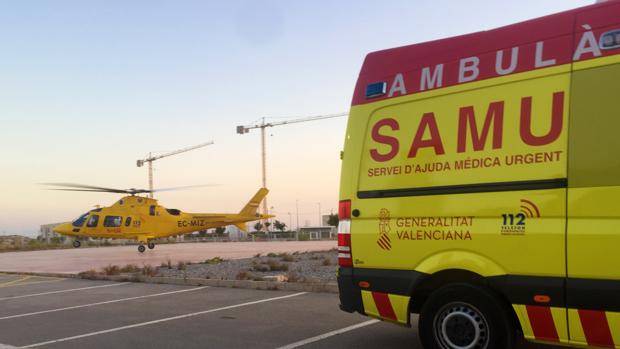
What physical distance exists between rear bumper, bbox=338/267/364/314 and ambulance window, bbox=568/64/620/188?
220 centimetres

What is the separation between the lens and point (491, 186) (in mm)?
4344

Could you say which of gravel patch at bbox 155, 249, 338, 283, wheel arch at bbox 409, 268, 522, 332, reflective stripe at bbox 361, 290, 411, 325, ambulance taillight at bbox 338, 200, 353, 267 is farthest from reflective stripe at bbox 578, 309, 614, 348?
gravel patch at bbox 155, 249, 338, 283

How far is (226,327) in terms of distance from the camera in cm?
705

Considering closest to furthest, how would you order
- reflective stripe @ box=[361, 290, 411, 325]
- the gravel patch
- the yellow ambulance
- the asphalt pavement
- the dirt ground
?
the yellow ambulance, reflective stripe @ box=[361, 290, 411, 325], the asphalt pavement, the gravel patch, the dirt ground

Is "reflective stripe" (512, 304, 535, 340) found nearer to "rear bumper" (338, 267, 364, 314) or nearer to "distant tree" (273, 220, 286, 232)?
"rear bumper" (338, 267, 364, 314)

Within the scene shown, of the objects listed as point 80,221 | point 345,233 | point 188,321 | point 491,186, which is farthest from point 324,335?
point 80,221

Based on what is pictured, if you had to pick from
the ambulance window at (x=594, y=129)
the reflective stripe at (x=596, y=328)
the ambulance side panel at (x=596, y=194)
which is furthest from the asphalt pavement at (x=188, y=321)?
the ambulance window at (x=594, y=129)

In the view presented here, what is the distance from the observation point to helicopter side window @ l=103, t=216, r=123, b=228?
96.7ft

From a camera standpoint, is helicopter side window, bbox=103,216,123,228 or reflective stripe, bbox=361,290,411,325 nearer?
reflective stripe, bbox=361,290,411,325

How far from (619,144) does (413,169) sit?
1662mm

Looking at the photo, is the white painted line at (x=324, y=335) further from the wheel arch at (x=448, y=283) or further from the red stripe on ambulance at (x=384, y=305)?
the wheel arch at (x=448, y=283)

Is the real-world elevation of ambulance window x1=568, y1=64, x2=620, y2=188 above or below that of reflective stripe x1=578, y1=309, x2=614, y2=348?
above

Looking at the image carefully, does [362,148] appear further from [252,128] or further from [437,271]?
[252,128]

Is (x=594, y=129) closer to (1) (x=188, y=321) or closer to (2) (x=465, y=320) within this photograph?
(2) (x=465, y=320)
